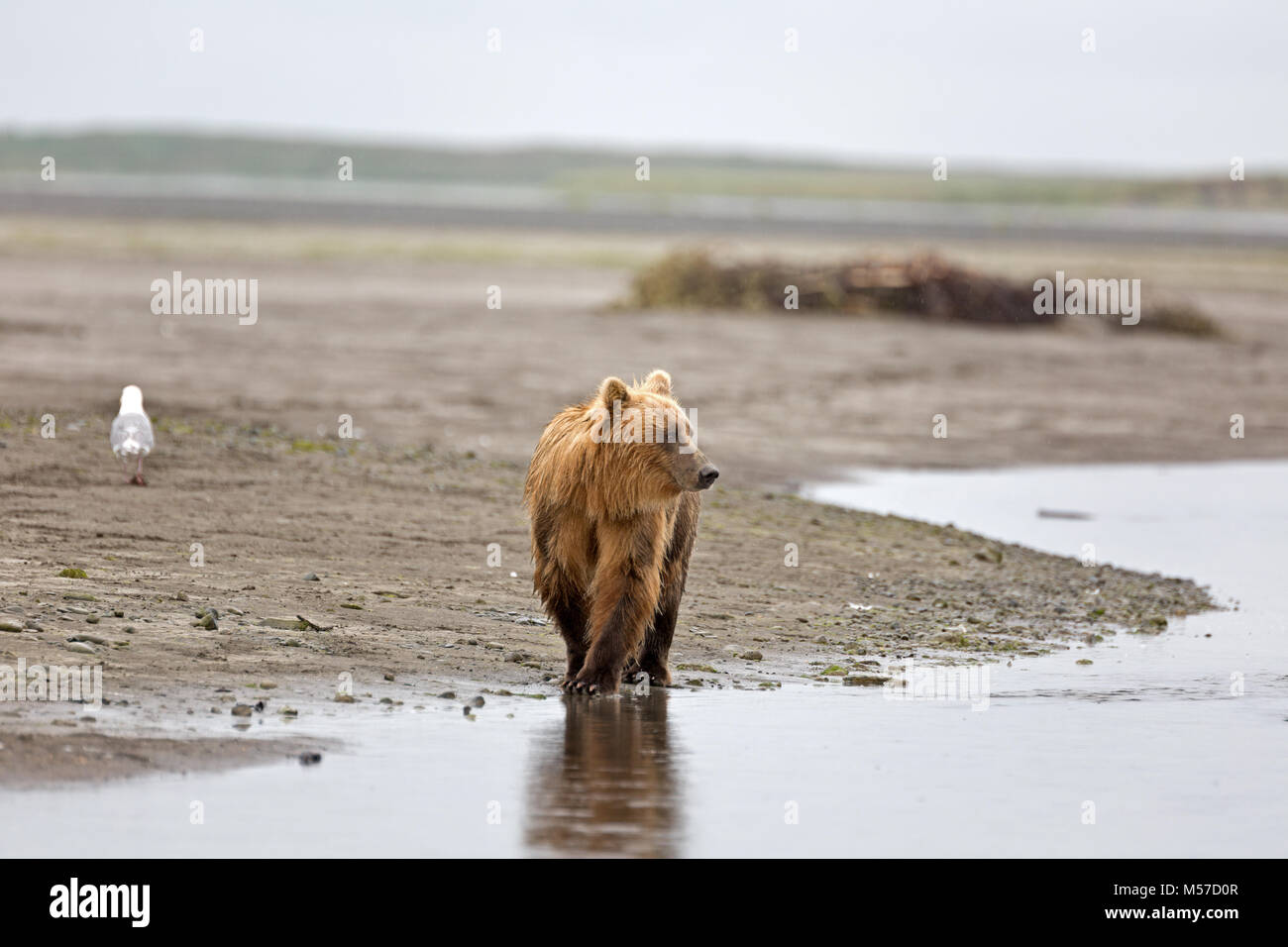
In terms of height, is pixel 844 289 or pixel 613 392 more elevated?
pixel 844 289

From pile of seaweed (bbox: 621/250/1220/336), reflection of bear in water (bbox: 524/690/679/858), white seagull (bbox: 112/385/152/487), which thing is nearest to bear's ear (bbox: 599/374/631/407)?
reflection of bear in water (bbox: 524/690/679/858)

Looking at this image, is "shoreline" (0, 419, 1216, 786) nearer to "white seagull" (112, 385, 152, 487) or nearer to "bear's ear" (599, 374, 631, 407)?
"white seagull" (112, 385, 152, 487)

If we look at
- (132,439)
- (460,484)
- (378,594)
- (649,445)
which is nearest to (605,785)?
(649,445)

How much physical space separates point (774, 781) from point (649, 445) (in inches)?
85.2

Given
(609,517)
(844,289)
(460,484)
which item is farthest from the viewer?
(844,289)

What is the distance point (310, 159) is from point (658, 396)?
166 m

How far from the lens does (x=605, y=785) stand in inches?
323

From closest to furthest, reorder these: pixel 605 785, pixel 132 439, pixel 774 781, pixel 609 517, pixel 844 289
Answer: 1. pixel 605 785
2. pixel 774 781
3. pixel 609 517
4. pixel 132 439
5. pixel 844 289

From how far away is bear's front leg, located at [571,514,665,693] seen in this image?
9828 millimetres

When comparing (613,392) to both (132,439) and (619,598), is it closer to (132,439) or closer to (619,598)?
(619,598)

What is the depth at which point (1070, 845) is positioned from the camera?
7.47 metres

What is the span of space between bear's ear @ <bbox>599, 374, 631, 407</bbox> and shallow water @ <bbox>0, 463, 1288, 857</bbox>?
1.59m
